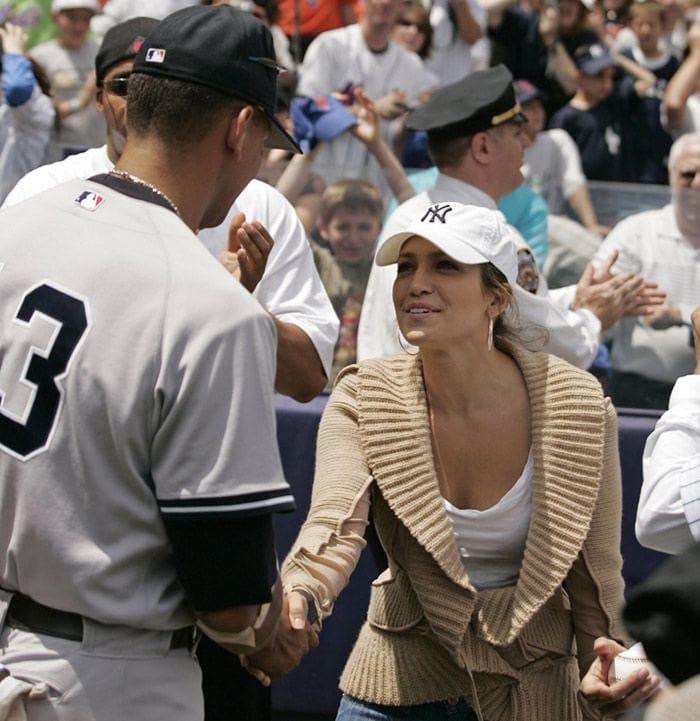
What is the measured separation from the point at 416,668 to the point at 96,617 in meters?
1.17

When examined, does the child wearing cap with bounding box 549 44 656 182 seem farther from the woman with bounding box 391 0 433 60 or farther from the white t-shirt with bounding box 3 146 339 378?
the white t-shirt with bounding box 3 146 339 378

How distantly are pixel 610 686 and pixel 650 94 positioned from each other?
306 inches

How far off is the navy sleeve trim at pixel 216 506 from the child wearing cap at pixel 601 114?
7.55 metres

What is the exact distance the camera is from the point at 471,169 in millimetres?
5359

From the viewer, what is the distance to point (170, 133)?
101 inches

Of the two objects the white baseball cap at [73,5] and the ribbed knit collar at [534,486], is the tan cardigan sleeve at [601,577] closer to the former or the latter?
the ribbed knit collar at [534,486]

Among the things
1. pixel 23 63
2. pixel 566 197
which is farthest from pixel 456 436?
pixel 23 63

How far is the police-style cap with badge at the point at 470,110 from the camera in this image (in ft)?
17.5

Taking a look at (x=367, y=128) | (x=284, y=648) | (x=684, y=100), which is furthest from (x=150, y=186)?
(x=684, y=100)

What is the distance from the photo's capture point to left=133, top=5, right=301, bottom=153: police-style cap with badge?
2.59m

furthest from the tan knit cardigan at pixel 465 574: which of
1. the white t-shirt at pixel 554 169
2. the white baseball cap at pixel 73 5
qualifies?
the white baseball cap at pixel 73 5

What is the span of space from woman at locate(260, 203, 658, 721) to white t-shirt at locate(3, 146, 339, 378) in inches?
8.5

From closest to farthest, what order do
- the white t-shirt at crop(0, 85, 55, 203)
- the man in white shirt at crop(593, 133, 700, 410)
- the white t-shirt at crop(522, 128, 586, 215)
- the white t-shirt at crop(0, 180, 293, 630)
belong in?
the white t-shirt at crop(0, 180, 293, 630) → the man in white shirt at crop(593, 133, 700, 410) → the white t-shirt at crop(522, 128, 586, 215) → the white t-shirt at crop(0, 85, 55, 203)

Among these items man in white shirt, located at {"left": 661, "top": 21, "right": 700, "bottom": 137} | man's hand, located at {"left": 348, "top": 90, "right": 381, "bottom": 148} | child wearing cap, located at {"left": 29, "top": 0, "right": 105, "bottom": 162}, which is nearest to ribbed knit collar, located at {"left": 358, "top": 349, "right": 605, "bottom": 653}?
man's hand, located at {"left": 348, "top": 90, "right": 381, "bottom": 148}
